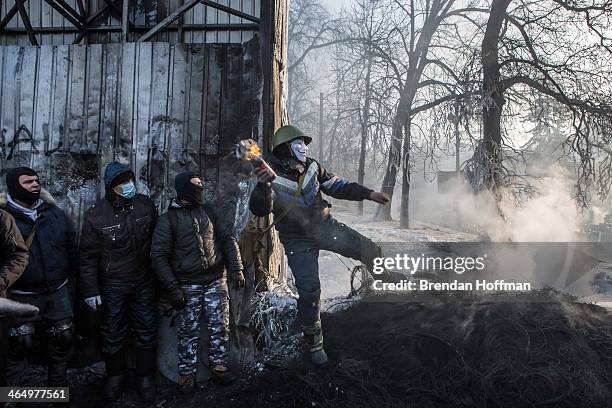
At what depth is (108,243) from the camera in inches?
142

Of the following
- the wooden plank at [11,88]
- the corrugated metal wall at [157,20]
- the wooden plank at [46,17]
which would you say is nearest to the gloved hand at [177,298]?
the wooden plank at [11,88]

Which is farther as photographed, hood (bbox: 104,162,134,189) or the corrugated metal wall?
the corrugated metal wall

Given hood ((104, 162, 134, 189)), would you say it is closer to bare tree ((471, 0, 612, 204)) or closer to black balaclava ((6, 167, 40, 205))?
black balaclava ((6, 167, 40, 205))

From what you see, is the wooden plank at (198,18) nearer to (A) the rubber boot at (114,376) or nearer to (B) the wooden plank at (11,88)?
(B) the wooden plank at (11,88)

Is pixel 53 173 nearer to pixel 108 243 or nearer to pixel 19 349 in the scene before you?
pixel 108 243

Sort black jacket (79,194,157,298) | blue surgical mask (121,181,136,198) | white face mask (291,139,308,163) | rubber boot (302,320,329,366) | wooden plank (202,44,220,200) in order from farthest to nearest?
wooden plank (202,44,220,200), white face mask (291,139,308,163), rubber boot (302,320,329,366), blue surgical mask (121,181,136,198), black jacket (79,194,157,298)

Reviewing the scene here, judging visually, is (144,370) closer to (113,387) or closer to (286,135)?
(113,387)

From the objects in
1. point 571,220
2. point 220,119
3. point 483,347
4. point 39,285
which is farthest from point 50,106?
point 571,220

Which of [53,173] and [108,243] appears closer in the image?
[108,243]

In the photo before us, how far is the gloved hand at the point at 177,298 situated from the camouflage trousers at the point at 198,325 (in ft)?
0.40

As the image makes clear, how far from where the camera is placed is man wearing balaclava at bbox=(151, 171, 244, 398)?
370 centimetres

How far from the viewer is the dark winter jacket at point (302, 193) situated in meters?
3.94

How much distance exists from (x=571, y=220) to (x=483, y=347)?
511 inches

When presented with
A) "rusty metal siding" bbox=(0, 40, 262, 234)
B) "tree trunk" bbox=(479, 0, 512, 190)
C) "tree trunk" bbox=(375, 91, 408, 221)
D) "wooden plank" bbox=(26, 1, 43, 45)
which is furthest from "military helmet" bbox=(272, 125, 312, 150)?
"tree trunk" bbox=(375, 91, 408, 221)
